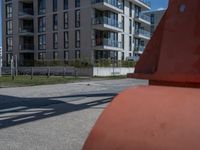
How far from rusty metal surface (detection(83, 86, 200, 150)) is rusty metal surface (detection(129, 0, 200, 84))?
99 mm

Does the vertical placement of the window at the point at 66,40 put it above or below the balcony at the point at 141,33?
below

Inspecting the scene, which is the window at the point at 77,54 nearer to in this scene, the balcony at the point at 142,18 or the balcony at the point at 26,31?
the balcony at the point at 26,31

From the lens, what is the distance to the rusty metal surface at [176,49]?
1.71 m

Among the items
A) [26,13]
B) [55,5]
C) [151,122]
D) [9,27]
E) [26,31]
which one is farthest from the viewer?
[9,27]

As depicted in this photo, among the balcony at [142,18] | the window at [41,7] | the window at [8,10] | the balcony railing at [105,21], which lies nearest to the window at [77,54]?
the balcony railing at [105,21]

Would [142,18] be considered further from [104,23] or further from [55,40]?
[55,40]

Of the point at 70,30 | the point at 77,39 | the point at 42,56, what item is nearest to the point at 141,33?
the point at 77,39

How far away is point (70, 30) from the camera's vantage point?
51156 millimetres

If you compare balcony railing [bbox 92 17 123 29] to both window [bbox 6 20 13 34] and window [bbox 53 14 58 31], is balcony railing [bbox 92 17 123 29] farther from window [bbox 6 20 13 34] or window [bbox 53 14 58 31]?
window [bbox 6 20 13 34]

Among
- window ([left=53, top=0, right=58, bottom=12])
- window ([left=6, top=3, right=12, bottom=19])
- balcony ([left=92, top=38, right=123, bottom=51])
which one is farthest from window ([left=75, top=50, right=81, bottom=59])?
window ([left=6, top=3, right=12, bottom=19])

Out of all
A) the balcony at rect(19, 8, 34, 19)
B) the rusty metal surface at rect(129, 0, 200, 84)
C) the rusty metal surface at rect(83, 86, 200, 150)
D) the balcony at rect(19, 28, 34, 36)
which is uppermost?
the balcony at rect(19, 8, 34, 19)

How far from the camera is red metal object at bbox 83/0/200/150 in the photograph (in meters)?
1.44

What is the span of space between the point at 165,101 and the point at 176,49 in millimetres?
358

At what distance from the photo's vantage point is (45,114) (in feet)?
32.8
